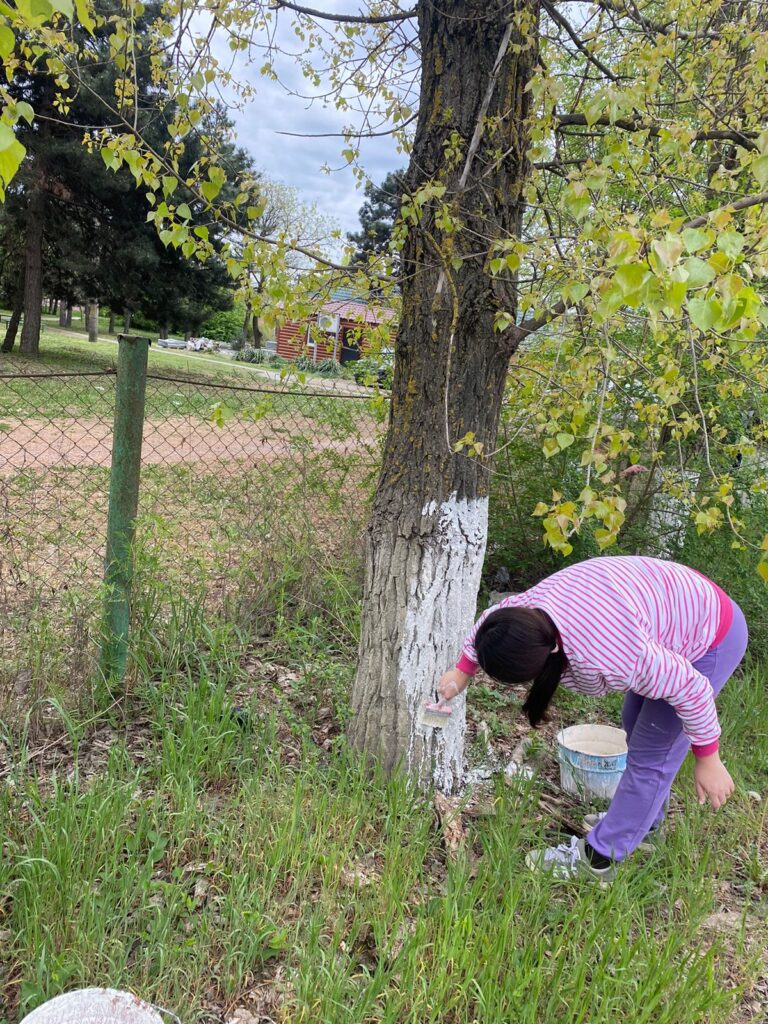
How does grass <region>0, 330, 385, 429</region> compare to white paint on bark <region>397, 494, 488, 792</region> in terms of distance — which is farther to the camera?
grass <region>0, 330, 385, 429</region>

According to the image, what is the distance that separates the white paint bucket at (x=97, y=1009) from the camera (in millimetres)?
1493

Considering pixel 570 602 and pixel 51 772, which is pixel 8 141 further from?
pixel 51 772

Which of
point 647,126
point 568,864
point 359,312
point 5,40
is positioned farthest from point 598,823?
point 5,40

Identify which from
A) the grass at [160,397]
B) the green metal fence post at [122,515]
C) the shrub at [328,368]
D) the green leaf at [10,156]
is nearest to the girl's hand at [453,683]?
the grass at [160,397]

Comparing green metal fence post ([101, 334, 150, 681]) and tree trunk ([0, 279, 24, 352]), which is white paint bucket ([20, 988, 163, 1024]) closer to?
green metal fence post ([101, 334, 150, 681])

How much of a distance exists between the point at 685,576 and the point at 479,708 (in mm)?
1415

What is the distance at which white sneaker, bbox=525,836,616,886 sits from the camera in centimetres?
222

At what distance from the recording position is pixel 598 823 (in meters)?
2.45

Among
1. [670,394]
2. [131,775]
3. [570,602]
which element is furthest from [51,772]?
[670,394]

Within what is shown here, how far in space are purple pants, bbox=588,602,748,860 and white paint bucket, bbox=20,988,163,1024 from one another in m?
1.49

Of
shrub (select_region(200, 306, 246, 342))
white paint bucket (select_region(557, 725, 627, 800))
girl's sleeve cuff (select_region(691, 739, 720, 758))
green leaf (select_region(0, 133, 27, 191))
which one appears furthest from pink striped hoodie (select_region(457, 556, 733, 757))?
shrub (select_region(200, 306, 246, 342))

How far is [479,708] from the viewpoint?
11.2 ft

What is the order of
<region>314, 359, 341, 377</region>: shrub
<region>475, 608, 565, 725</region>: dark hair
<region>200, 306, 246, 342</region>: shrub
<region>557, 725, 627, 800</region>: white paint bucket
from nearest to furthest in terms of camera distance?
<region>475, 608, 565, 725</region>: dark hair, <region>557, 725, 627, 800</region>: white paint bucket, <region>314, 359, 341, 377</region>: shrub, <region>200, 306, 246, 342</region>: shrub

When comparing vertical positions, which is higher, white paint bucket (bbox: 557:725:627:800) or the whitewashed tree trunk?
the whitewashed tree trunk
